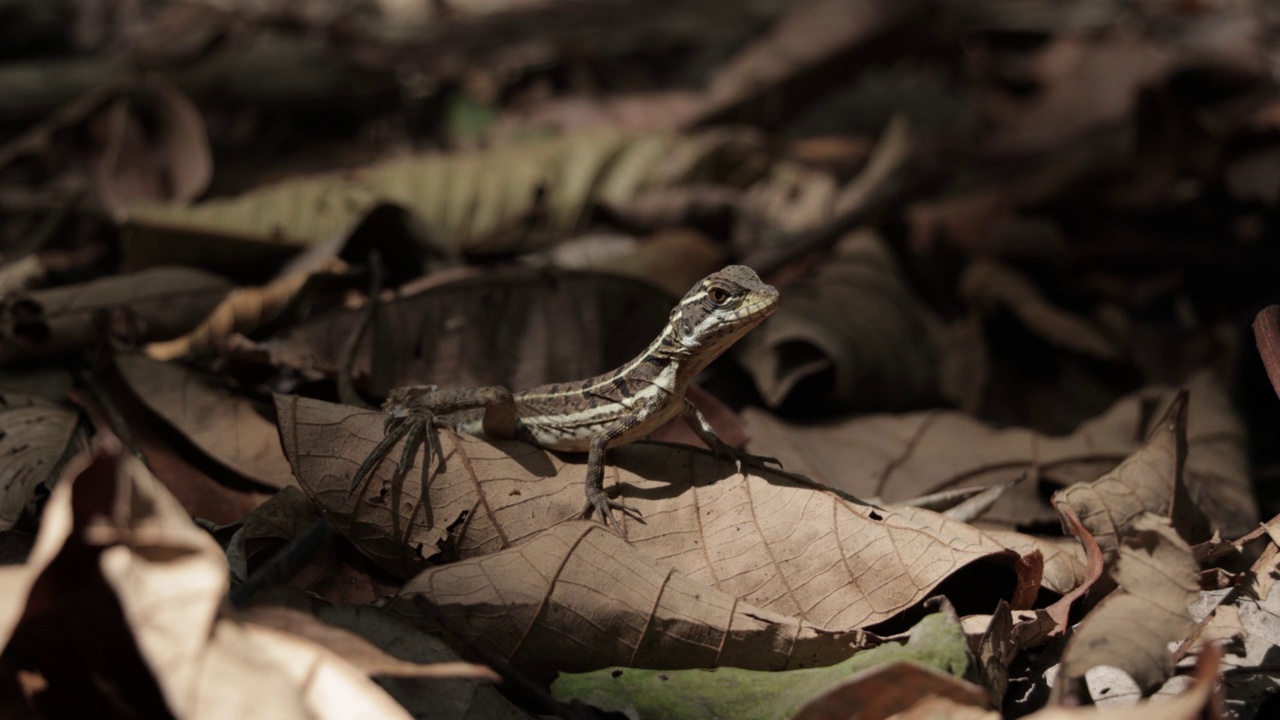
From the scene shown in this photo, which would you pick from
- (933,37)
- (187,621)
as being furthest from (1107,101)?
(187,621)

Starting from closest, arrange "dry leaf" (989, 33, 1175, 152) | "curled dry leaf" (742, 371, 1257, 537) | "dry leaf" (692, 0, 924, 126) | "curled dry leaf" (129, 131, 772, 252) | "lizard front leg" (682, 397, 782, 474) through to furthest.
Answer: "lizard front leg" (682, 397, 782, 474), "curled dry leaf" (742, 371, 1257, 537), "curled dry leaf" (129, 131, 772, 252), "dry leaf" (989, 33, 1175, 152), "dry leaf" (692, 0, 924, 126)

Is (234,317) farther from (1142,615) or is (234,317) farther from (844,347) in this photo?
(1142,615)

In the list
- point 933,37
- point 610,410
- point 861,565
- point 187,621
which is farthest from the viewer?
point 933,37

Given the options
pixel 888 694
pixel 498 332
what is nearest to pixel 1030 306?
pixel 498 332

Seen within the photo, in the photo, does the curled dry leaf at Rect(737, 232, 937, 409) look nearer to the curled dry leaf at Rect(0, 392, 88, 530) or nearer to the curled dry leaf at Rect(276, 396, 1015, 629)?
the curled dry leaf at Rect(276, 396, 1015, 629)

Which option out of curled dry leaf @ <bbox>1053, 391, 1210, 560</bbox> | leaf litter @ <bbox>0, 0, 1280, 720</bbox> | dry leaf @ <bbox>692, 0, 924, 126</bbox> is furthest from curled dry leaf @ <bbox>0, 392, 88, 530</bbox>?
dry leaf @ <bbox>692, 0, 924, 126</bbox>

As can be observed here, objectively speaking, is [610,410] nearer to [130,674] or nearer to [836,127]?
[130,674]

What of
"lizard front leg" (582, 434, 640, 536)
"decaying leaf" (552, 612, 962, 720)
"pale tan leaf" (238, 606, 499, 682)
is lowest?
"decaying leaf" (552, 612, 962, 720)
